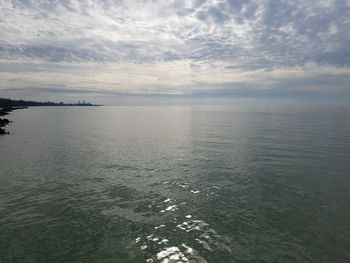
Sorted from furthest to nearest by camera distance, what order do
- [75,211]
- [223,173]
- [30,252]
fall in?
[223,173] → [75,211] → [30,252]

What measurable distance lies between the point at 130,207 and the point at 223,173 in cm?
1336

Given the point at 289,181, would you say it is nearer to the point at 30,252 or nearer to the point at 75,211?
the point at 75,211

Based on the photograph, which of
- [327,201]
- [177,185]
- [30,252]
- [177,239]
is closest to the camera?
[30,252]

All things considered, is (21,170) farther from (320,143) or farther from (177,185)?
(320,143)

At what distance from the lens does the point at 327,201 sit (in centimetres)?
2342

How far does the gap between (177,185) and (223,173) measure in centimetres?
677

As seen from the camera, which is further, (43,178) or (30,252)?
(43,178)

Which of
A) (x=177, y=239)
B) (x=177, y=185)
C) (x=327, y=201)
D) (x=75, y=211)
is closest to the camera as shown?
(x=177, y=239)

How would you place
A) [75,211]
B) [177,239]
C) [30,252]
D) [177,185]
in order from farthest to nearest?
[177,185] < [75,211] < [177,239] < [30,252]

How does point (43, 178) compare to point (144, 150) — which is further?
point (144, 150)

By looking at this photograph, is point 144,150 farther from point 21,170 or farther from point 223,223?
point 223,223

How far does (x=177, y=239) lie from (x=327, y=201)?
14004 millimetres

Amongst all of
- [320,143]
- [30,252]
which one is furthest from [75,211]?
[320,143]

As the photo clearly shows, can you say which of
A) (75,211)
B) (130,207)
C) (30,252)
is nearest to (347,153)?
(130,207)
